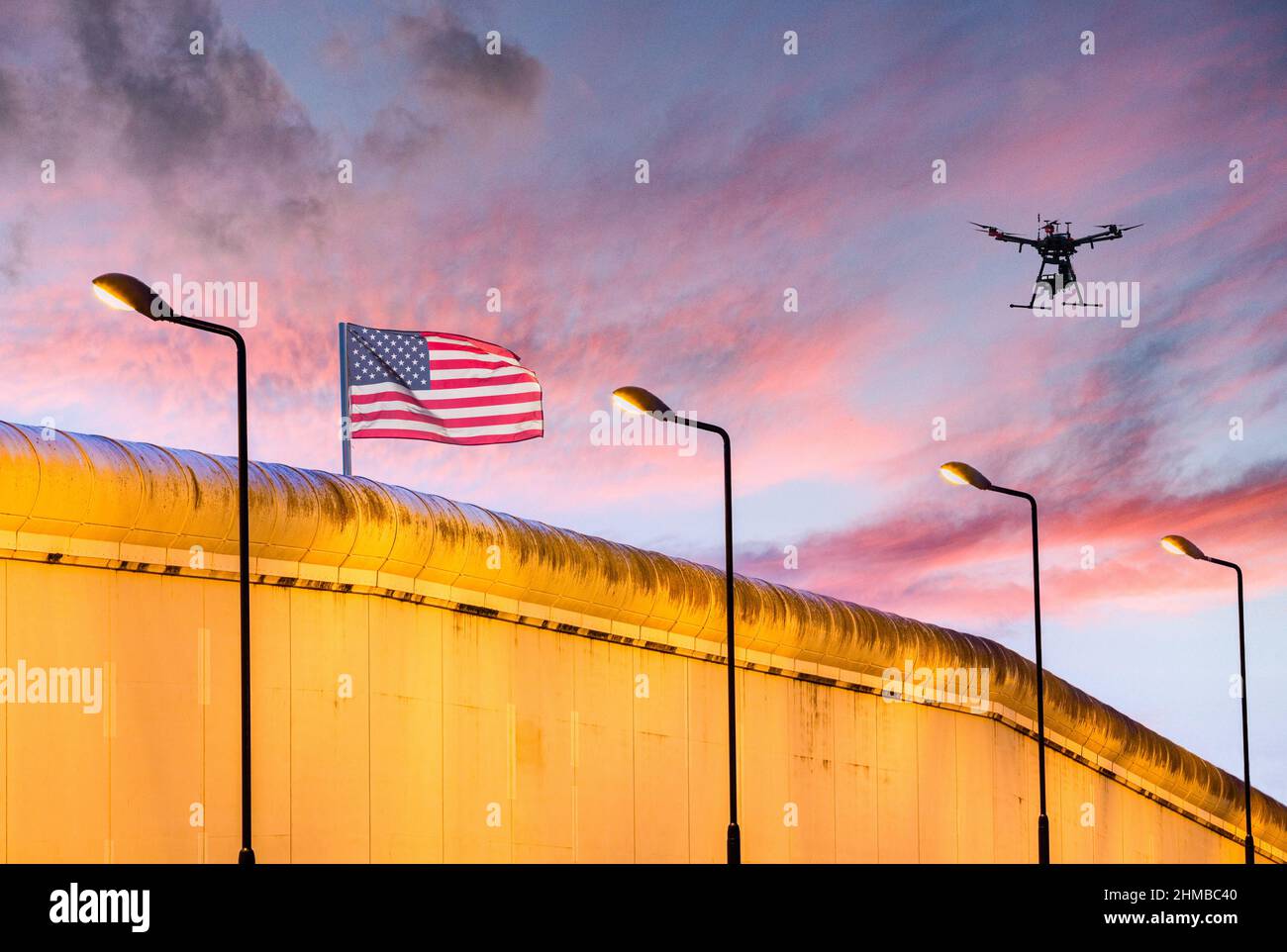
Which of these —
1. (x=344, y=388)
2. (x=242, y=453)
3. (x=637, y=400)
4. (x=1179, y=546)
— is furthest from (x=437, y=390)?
(x=1179, y=546)

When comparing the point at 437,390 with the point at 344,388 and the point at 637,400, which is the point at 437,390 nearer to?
the point at 344,388

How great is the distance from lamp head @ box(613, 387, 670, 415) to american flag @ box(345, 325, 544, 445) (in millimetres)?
4629

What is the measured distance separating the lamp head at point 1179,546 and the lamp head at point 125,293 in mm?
24363

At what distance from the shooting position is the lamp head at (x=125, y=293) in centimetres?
1739

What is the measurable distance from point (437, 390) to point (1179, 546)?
57.1 ft

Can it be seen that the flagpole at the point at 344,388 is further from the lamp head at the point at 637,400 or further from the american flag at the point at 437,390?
the lamp head at the point at 637,400

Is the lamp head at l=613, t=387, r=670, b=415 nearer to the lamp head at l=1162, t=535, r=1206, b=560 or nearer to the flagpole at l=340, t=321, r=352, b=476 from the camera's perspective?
the flagpole at l=340, t=321, r=352, b=476

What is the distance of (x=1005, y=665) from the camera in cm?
3781

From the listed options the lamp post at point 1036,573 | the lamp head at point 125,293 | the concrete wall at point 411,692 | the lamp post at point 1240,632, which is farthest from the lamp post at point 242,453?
the lamp post at point 1240,632

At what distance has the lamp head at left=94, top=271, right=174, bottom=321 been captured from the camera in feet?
57.1

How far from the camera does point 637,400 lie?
2247 cm
